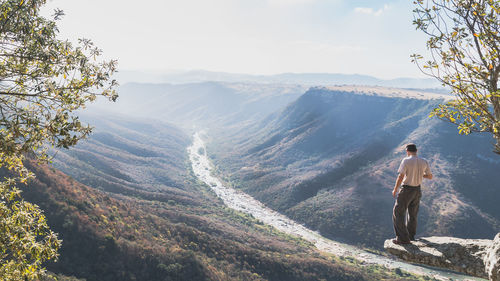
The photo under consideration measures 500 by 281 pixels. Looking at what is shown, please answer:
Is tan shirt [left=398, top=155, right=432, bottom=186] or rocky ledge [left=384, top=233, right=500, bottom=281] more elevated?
tan shirt [left=398, top=155, right=432, bottom=186]

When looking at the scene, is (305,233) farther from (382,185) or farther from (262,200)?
(382,185)

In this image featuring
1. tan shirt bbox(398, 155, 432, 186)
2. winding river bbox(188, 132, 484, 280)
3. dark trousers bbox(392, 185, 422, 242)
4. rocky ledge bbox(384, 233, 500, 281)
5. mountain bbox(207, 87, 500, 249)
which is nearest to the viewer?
rocky ledge bbox(384, 233, 500, 281)

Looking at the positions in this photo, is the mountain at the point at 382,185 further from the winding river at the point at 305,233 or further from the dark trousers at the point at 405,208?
the dark trousers at the point at 405,208

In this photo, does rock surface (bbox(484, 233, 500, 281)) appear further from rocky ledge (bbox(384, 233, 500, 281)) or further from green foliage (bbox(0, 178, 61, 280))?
green foliage (bbox(0, 178, 61, 280))

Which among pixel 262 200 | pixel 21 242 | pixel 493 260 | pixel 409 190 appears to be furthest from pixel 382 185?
pixel 21 242

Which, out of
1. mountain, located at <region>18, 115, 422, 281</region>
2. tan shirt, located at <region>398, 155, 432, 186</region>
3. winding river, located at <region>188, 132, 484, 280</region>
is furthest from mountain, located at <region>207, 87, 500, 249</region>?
tan shirt, located at <region>398, 155, 432, 186</region>

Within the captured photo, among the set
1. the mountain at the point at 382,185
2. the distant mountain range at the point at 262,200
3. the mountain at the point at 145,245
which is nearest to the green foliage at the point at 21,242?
the mountain at the point at 145,245
